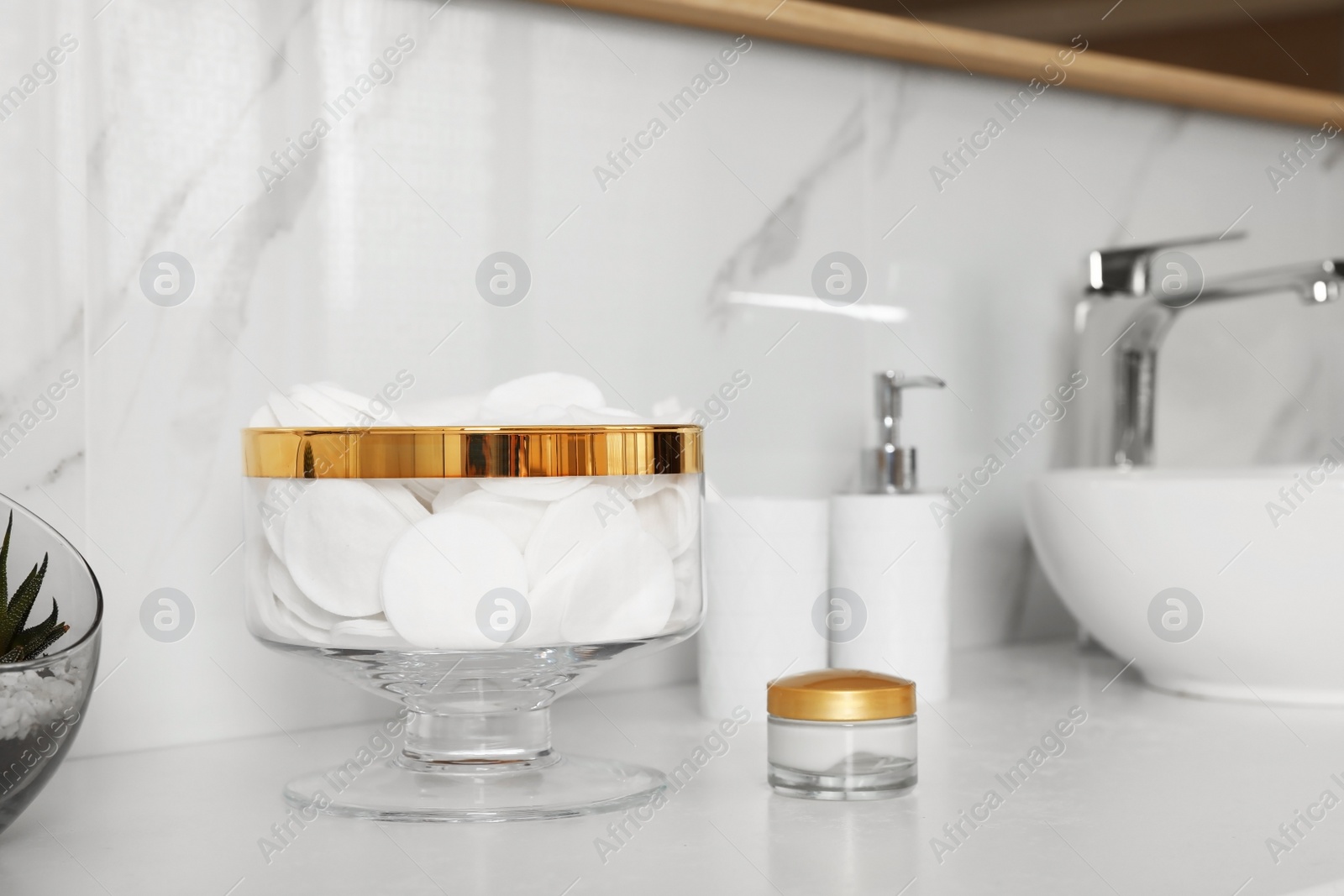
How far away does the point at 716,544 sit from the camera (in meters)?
0.78

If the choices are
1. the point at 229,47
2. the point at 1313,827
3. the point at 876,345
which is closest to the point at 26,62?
the point at 229,47

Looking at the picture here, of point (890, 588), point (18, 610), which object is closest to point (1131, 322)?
point (890, 588)

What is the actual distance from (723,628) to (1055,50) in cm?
55

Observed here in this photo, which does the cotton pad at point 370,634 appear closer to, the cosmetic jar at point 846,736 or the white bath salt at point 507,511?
the white bath salt at point 507,511

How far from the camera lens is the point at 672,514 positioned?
0.59 meters

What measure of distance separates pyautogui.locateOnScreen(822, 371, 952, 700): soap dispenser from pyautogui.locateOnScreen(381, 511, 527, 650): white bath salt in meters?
0.34

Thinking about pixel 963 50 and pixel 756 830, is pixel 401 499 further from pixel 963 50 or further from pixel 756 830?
pixel 963 50

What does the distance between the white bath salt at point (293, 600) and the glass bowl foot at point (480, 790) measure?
0.26 ft

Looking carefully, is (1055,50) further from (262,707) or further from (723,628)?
(262,707)

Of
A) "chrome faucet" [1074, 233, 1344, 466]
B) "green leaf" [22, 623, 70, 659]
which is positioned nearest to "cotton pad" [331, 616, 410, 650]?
"green leaf" [22, 623, 70, 659]

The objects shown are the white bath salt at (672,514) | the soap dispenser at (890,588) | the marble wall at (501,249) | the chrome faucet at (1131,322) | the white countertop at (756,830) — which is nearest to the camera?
the white countertop at (756,830)

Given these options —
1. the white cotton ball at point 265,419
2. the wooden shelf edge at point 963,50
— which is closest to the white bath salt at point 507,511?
the white cotton ball at point 265,419

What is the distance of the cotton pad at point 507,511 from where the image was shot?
54 cm

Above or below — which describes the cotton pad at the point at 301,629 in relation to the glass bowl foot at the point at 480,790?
above
